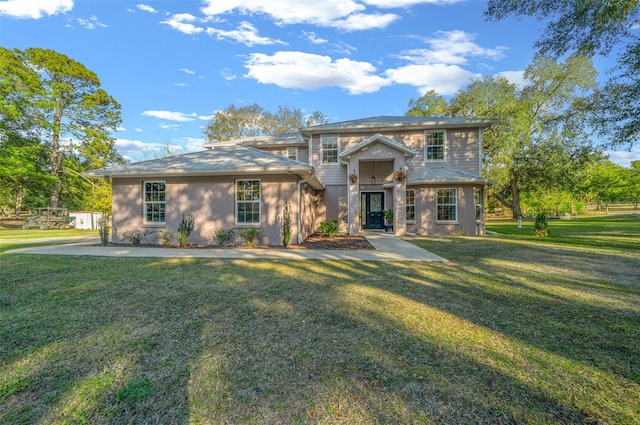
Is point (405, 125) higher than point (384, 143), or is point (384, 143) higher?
point (405, 125)

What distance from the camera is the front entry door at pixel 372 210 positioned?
56.9ft

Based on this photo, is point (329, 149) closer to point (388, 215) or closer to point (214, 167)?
point (388, 215)

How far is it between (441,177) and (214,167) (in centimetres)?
1083

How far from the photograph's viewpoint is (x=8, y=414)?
7.07ft

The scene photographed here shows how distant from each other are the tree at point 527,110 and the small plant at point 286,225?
21.5 meters

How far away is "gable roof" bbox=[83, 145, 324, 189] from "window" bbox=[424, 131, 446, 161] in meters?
8.49

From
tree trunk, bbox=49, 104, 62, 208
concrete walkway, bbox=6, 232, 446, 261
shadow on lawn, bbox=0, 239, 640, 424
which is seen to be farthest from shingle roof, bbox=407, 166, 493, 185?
tree trunk, bbox=49, 104, 62, 208

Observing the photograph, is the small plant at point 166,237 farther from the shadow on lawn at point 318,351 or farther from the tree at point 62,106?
the tree at point 62,106

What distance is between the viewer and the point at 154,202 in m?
12.1

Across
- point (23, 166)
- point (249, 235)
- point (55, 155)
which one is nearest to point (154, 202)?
point (249, 235)

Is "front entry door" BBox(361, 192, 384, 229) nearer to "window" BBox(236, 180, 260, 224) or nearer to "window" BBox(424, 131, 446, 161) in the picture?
"window" BBox(424, 131, 446, 161)

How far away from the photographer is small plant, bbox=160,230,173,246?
11.7 m

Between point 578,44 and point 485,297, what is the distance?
1098 centimetres

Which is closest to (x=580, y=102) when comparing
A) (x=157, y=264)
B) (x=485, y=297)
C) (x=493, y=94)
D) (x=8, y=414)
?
(x=493, y=94)
